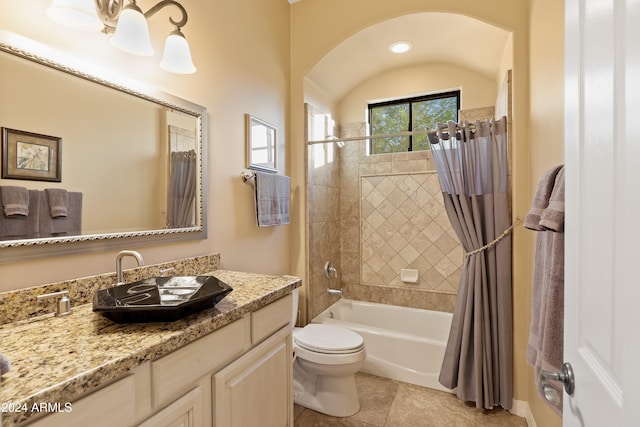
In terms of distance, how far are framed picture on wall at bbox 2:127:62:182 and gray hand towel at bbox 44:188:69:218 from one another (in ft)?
0.14

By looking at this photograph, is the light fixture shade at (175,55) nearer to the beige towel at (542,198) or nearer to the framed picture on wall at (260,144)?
the framed picture on wall at (260,144)

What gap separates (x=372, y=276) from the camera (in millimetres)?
3197

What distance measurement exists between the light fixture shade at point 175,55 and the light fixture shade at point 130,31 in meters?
0.16

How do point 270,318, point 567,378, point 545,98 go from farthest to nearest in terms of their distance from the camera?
1. point 545,98
2. point 270,318
3. point 567,378

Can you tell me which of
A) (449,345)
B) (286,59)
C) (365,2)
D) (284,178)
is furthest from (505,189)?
(286,59)

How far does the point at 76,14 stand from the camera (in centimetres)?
109

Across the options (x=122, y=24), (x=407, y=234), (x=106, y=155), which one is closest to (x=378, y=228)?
(x=407, y=234)

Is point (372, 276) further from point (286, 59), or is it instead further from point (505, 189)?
point (286, 59)

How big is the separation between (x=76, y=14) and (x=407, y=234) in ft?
9.08

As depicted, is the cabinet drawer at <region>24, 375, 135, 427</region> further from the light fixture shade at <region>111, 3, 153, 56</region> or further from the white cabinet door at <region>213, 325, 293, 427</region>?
the light fixture shade at <region>111, 3, 153, 56</region>

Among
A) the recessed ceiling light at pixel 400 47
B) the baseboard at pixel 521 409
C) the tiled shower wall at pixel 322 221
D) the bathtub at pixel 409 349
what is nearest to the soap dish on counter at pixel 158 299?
the tiled shower wall at pixel 322 221

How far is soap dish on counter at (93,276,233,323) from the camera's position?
3.04 feet

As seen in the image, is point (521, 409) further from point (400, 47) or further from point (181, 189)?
point (400, 47)

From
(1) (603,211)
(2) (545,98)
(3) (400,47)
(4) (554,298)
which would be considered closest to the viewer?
(1) (603,211)
